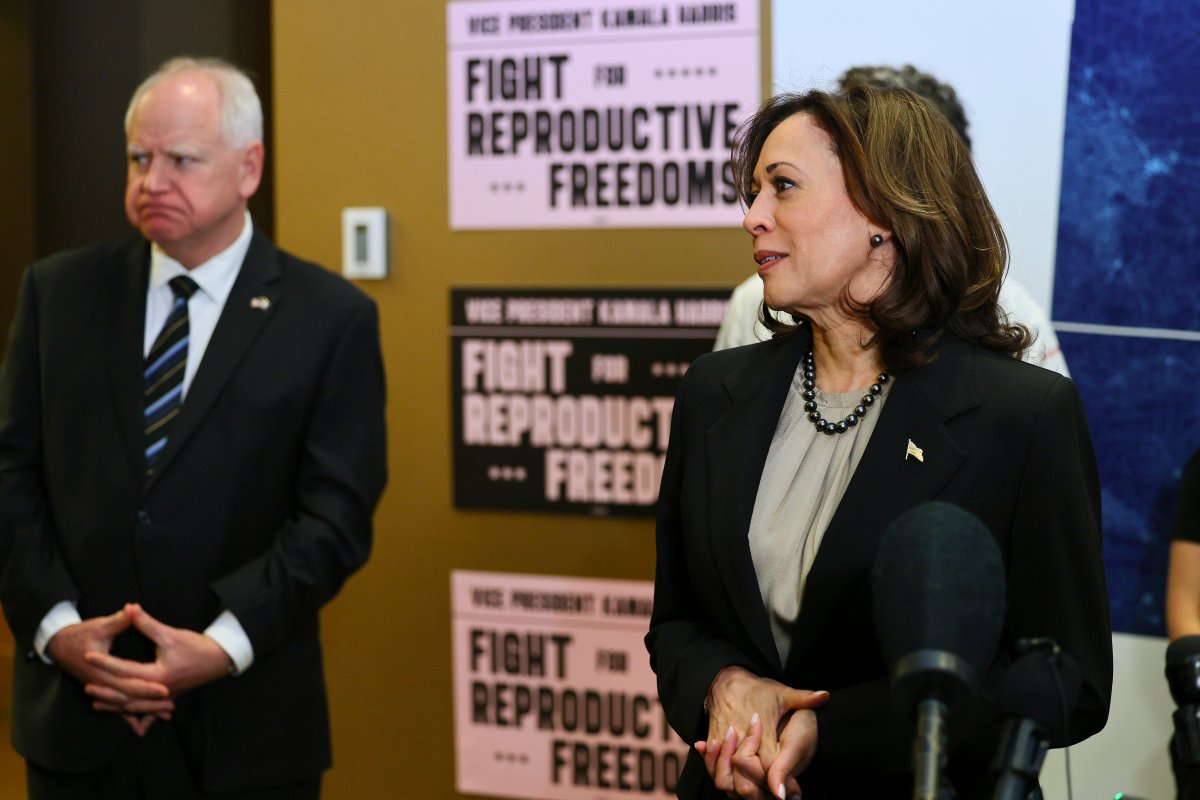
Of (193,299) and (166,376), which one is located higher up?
(193,299)

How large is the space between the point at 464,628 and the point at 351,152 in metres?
1.48


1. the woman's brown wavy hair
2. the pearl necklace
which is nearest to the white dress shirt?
the pearl necklace

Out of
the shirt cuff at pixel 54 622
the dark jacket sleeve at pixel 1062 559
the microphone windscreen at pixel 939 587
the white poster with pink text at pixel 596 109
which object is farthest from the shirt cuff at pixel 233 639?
the white poster with pink text at pixel 596 109

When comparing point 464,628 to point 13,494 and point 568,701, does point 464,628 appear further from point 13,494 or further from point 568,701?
point 13,494

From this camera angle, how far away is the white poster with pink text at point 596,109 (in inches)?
142

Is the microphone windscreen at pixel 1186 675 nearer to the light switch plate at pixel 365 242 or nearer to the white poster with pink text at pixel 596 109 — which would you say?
the white poster with pink text at pixel 596 109

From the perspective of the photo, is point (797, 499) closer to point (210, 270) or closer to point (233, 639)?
point (233, 639)

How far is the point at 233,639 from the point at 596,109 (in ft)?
6.28

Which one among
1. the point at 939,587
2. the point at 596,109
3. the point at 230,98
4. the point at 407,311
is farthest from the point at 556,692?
the point at 939,587

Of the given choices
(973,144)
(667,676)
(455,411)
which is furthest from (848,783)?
(455,411)

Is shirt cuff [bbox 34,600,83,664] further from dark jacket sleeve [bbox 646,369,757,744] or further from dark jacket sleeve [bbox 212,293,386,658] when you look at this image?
dark jacket sleeve [bbox 646,369,757,744]

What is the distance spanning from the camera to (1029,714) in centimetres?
102

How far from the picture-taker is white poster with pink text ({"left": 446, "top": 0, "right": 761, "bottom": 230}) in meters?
3.60

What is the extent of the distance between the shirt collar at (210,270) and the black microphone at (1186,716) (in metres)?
1.95
